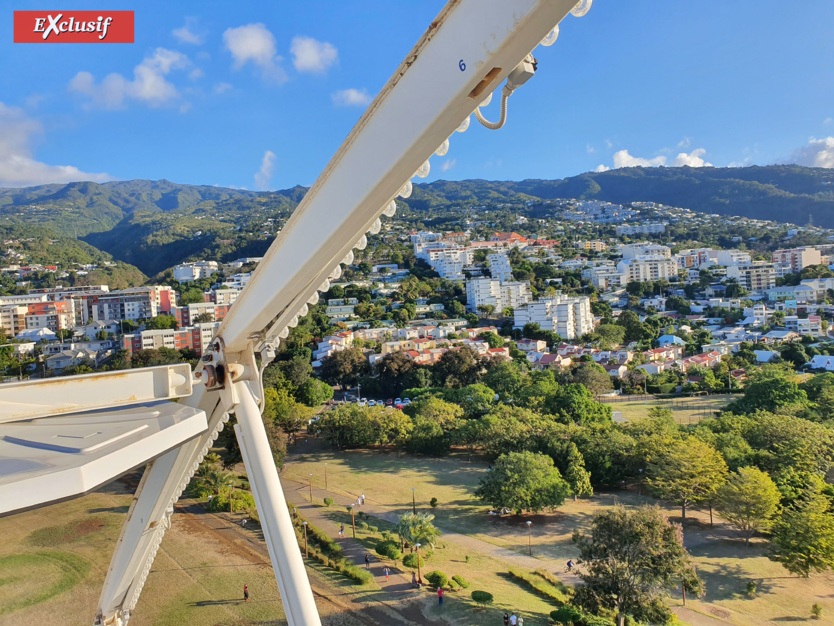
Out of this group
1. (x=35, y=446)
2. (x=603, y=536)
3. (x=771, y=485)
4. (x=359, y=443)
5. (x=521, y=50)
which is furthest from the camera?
(x=359, y=443)

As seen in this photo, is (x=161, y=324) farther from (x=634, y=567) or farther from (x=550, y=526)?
(x=634, y=567)

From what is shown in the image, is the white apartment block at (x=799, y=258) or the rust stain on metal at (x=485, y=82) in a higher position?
the white apartment block at (x=799, y=258)

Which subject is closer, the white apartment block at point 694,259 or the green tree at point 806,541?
the green tree at point 806,541

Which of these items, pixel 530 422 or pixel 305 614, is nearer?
pixel 305 614

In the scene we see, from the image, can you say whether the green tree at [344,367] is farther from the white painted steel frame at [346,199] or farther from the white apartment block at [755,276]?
the white apartment block at [755,276]

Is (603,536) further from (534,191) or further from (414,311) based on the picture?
(534,191)

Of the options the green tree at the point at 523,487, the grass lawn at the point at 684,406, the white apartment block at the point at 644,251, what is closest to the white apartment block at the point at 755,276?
the white apartment block at the point at 644,251

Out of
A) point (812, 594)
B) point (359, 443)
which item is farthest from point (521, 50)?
point (359, 443)
